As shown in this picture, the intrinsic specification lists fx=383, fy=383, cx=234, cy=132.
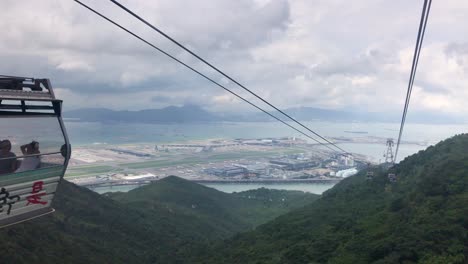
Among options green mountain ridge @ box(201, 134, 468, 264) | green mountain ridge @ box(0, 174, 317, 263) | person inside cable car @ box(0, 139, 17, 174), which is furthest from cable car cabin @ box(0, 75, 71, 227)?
green mountain ridge @ box(0, 174, 317, 263)

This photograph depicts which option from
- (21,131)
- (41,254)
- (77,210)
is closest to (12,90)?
(21,131)

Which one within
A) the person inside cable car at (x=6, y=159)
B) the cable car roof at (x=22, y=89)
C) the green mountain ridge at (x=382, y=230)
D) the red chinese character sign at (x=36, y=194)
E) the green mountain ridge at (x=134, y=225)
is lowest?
the green mountain ridge at (x=134, y=225)

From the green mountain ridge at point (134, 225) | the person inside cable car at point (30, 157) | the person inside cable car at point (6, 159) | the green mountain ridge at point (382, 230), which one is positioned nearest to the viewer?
the person inside cable car at point (6, 159)

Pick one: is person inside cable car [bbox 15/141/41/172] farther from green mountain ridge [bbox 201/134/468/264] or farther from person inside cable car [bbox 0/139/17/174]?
green mountain ridge [bbox 201/134/468/264]

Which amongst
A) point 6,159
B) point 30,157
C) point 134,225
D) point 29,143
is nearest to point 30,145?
point 29,143

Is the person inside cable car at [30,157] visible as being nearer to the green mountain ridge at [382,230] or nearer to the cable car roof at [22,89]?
the cable car roof at [22,89]

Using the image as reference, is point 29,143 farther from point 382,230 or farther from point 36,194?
point 382,230

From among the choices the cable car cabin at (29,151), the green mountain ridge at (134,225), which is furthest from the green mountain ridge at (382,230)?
the cable car cabin at (29,151)

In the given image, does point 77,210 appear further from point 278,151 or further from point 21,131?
point 278,151
